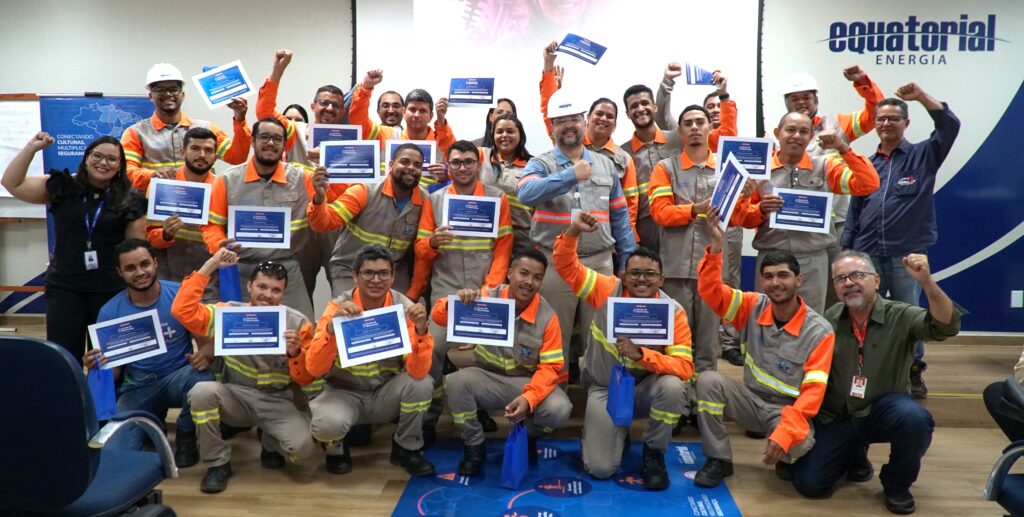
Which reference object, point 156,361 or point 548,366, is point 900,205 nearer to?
point 548,366

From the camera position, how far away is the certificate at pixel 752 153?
13.3 ft

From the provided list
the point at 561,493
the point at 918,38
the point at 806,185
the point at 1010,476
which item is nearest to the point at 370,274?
the point at 561,493

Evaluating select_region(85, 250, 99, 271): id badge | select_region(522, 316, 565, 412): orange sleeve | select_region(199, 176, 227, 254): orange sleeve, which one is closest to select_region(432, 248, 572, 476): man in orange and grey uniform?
select_region(522, 316, 565, 412): orange sleeve

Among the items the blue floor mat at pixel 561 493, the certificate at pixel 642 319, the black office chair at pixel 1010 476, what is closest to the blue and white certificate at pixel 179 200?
the blue floor mat at pixel 561 493

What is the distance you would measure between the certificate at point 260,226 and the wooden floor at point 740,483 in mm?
1127

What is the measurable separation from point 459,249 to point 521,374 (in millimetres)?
805

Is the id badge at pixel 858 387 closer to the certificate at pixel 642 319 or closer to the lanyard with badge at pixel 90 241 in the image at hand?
the certificate at pixel 642 319

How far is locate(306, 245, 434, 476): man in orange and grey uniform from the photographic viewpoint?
12.0ft

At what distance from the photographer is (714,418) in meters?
3.67

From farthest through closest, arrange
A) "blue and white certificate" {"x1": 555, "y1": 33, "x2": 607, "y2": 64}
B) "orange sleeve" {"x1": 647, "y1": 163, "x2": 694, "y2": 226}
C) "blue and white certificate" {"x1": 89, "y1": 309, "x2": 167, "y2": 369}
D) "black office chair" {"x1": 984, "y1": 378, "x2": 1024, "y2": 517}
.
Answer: "blue and white certificate" {"x1": 555, "y1": 33, "x2": 607, "y2": 64} < "orange sleeve" {"x1": 647, "y1": 163, "x2": 694, "y2": 226} < "blue and white certificate" {"x1": 89, "y1": 309, "x2": 167, "y2": 369} < "black office chair" {"x1": 984, "y1": 378, "x2": 1024, "y2": 517}

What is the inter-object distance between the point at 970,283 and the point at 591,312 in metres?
4.04

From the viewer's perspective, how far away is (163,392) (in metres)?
3.90

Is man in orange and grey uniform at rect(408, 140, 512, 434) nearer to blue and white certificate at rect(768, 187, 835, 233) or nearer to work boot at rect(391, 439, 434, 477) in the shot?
work boot at rect(391, 439, 434, 477)

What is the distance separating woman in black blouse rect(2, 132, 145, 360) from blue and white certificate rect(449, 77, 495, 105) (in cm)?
209
